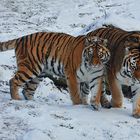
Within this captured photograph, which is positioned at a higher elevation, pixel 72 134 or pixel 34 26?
pixel 34 26

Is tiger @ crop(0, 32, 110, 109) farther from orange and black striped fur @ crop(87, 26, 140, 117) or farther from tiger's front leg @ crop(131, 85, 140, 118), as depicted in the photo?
tiger's front leg @ crop(131, 85, 140, 118)

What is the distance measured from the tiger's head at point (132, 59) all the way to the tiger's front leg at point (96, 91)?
458 millimetres

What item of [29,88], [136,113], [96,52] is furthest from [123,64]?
[29,88]

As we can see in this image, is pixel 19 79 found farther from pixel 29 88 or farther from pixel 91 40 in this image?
pixel 91 40

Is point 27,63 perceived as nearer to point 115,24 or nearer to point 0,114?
point 0,114

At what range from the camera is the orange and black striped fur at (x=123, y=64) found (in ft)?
23.5

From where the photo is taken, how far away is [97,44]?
7461mm

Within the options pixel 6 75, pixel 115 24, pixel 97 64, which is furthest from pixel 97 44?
pixel 115 24

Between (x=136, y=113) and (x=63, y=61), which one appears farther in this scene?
(x=63, y=61)

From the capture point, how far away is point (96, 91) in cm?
762

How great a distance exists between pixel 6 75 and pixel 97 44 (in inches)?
132

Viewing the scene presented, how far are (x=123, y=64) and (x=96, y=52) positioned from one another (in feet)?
1.38

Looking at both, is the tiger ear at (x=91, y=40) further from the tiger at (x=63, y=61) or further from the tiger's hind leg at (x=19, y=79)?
the tiger's hind leg at (x=19, y=79)

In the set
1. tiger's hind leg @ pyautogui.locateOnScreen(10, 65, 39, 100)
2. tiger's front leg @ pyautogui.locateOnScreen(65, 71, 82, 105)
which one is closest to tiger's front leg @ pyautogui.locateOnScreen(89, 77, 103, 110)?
tiger's front leg @ pyautogui.locateOnScreen(65, 71, 82, 105)
